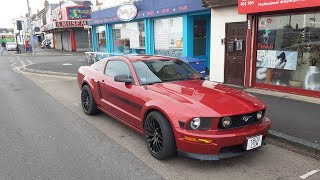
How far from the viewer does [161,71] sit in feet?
17.4

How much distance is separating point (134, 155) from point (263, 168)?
1873mm

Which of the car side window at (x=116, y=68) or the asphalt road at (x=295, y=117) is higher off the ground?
the car side window at (x=116, y=68)

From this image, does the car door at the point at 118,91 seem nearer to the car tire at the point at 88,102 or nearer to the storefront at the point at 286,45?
the car tire at the point at 88,102

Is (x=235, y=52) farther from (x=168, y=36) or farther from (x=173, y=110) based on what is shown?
(x=173, y=110)

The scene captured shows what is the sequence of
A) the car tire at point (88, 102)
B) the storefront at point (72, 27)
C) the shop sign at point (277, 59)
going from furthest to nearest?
1. the storefront at point (72, 27)
2. the shop sign at point (277, 59)
3. the car tire at point (88, 102)

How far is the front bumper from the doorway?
5.77m

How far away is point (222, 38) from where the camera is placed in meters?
9.90

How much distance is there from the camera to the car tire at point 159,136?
408cm

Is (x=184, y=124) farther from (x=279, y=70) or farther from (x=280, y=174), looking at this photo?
(x=279, y=70)

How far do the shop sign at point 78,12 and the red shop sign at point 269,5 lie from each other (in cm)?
2740

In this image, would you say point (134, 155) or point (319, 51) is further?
point (319, 51)

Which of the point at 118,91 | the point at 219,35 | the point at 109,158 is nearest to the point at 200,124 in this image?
the point at 109,158

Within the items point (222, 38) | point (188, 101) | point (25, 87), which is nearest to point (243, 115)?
point (188, 101)

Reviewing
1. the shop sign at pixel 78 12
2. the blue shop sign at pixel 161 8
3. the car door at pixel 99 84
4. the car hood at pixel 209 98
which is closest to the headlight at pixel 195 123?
the car hood at pixel 209 98
